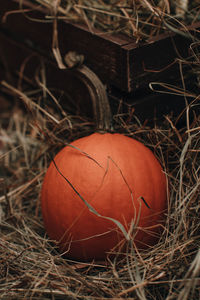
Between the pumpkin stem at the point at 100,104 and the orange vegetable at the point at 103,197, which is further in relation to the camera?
the pumpkin stem at the point at 100,104

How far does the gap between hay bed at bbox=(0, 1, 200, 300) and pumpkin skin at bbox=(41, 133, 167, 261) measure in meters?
0.05

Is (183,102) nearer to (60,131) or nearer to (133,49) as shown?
(133,49)

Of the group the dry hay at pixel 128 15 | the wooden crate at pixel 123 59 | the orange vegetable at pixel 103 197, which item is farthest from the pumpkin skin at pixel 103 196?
the dry hay at pixel 128 15

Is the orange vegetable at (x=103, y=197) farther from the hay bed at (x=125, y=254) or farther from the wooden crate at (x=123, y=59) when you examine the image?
the wooden crate at (x=123, y=59)

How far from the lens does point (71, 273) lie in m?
1.13

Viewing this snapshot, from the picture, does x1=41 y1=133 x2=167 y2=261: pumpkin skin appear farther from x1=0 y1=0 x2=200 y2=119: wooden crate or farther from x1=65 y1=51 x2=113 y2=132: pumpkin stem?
x1=0 y1=0 x2=200 y2=119: wooden crate

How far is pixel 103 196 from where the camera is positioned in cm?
114

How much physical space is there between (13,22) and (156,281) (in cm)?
136

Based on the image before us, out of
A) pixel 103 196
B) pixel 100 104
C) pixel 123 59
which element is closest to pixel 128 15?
pixel 123 59

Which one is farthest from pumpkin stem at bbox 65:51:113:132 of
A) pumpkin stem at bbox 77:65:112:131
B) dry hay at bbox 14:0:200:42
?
dry hay at bbox 14:0:200:42

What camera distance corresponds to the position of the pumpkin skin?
1.14 metres

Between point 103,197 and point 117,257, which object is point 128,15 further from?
point 117,257

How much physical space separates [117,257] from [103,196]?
0.64ft

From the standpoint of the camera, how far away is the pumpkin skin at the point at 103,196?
114 cm
